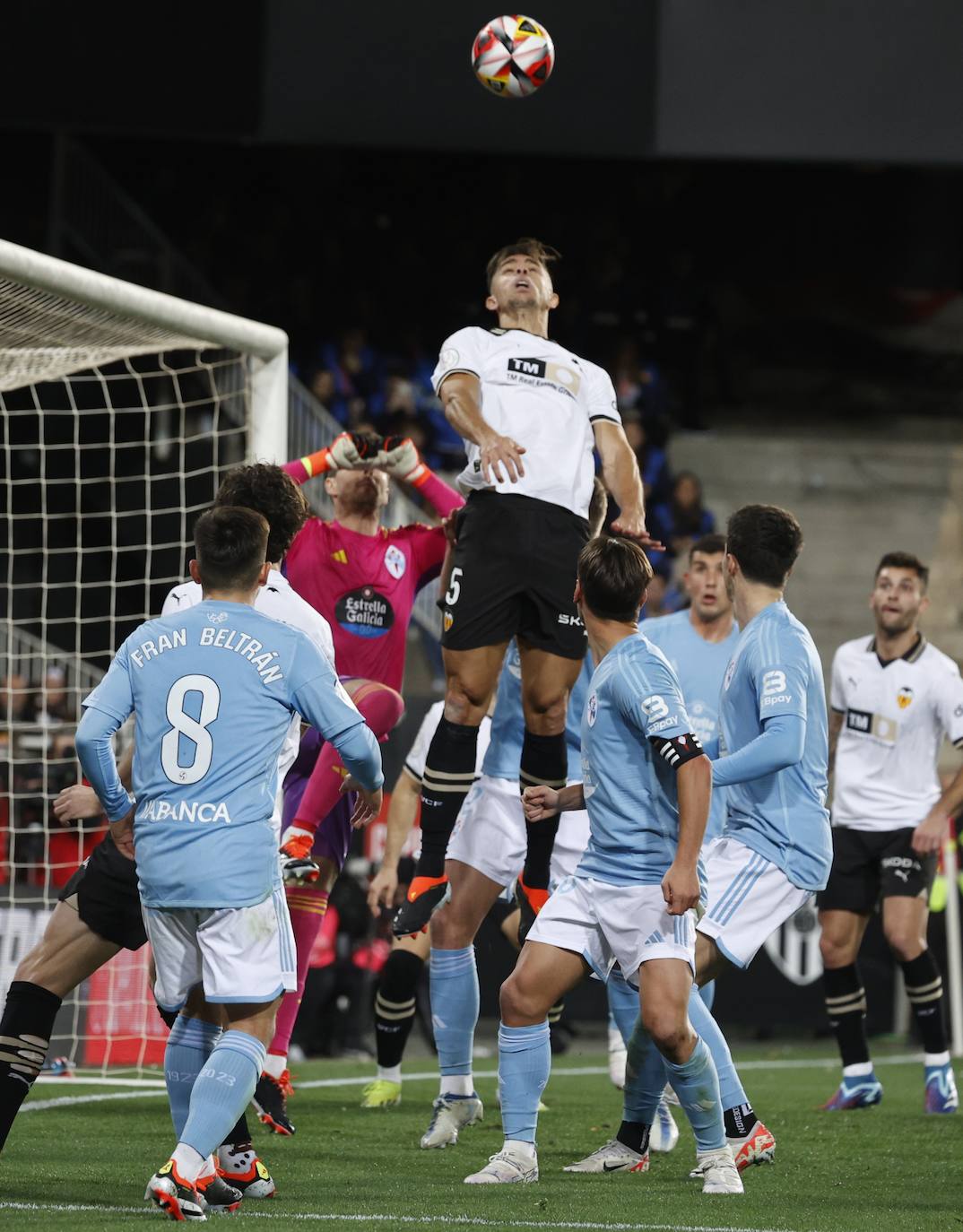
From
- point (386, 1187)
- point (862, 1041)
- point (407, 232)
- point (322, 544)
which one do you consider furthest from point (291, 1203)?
point (407, 232)

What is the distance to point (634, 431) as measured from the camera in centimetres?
1714

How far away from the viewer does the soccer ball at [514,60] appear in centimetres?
859

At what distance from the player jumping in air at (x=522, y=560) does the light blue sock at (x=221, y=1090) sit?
182 cm

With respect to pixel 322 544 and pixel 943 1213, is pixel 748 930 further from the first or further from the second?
pixel 322 544

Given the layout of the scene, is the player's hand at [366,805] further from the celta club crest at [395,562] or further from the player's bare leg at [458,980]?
the celta club crest at [395,562]

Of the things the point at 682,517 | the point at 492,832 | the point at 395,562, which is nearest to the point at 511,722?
the point at 492,832

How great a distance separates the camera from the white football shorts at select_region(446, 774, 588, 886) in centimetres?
745

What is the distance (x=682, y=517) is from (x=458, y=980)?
1006 centimetres

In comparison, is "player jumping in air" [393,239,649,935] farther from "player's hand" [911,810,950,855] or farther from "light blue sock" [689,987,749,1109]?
"player's hand" [911,810,950,855]

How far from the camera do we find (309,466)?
25.3 ft

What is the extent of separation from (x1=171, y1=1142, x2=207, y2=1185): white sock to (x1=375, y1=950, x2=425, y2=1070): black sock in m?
3.42

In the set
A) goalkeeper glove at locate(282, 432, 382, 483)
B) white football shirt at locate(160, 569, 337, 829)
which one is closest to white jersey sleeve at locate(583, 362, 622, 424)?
goalkeeper glove at locate(282, 432, 382, 483)

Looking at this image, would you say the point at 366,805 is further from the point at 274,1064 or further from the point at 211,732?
the point at 274,1064

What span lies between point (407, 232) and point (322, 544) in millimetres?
12637
